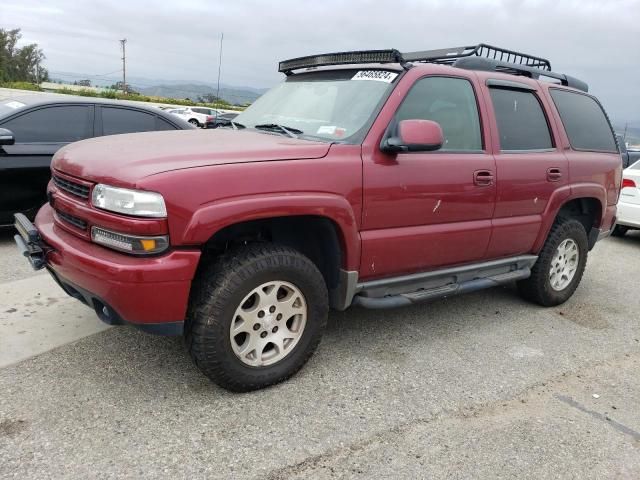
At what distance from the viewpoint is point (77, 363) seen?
328 cm

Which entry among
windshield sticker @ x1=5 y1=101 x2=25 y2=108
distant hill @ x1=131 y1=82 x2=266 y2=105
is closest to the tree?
distant hill @ x1=131 y1=82 x2=266 y2=105

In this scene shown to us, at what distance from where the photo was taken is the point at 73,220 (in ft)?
9.63

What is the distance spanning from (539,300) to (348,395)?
8.19ft

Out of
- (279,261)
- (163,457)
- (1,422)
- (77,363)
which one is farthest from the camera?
(77,363)

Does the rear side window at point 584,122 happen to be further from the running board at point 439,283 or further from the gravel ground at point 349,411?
the gravel ground at point 349,411

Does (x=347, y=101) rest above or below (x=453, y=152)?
above

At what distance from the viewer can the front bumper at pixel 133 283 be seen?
260cm

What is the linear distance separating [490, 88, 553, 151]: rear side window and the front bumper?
258 centimetres

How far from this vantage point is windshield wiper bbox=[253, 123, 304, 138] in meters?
3.54

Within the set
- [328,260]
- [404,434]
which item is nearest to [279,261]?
[328,260]

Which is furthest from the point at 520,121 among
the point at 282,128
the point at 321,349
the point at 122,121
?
the point at 122,121

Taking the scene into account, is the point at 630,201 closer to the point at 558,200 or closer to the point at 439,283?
the point at 558,200

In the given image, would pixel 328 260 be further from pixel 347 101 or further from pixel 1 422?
pixel 1 422

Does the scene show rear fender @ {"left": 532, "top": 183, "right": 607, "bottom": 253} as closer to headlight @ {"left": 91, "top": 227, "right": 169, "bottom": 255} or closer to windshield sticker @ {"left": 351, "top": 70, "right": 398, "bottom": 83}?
windshield sticker @ {"left": 351, "top": 70, "right": 398, "bottom": 83}
